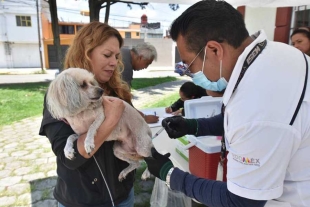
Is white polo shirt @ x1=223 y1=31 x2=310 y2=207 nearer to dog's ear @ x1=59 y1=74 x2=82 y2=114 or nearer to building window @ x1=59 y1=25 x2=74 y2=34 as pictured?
dog's ear @ x1=59 y1=74 x2=82 y2=114

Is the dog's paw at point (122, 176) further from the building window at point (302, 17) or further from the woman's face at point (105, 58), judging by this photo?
the building window at point (302, 17)

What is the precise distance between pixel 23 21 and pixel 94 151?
1305 inches

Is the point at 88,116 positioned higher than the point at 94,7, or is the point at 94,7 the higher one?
the point at 94,7

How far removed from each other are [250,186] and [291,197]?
0.70 feet

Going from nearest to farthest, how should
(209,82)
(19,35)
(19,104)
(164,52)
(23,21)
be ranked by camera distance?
(209,82)
(19,104)
(164,52)
(19,35)
(23,21)

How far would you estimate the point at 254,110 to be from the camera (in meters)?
0.91

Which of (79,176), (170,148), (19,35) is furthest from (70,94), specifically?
(19,35)

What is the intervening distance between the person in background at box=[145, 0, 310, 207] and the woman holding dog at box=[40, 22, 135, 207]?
548 millimetres

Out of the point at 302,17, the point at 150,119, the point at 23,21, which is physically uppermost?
the point at 23,21

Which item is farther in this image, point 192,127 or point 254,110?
point 192,127

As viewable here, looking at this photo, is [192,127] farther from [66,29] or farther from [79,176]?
[66,29]

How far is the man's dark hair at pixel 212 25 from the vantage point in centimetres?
111

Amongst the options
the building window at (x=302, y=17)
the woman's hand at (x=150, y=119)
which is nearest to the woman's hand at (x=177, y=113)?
the woman's hand at (x=150, y=119)

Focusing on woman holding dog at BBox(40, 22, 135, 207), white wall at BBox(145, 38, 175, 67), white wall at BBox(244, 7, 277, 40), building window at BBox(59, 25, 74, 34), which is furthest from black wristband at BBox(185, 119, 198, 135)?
building window at BBox(59, 25, 74, 34)
